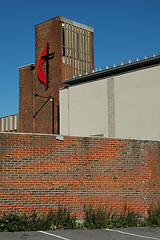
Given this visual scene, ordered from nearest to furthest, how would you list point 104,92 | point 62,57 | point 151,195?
point 151,195, point 104,92, point 62,57

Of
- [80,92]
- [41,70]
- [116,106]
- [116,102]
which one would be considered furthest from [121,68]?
[41,70]

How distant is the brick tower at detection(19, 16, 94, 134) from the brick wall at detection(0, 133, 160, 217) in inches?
842

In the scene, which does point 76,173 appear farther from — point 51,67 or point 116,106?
point 51,67

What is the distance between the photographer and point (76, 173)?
1719 cm

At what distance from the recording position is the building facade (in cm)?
3050

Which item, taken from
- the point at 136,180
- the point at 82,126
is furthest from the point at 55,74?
the point at 136,180

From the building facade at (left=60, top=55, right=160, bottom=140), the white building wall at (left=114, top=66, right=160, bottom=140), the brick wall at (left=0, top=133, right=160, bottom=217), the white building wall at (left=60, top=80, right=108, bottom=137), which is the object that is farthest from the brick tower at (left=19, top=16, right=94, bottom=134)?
the brick wall at (left=0, top=133, right=160, bottom=217)

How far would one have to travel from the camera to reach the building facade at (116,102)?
100 feet

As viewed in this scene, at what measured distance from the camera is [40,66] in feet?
139

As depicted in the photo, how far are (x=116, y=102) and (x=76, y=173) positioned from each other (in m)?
16.6

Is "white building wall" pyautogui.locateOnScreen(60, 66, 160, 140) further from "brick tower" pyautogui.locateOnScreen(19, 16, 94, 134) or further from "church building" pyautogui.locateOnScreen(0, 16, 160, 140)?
"brick tower" pyautogui.locateOnScreen(19, 16, 94, 134)

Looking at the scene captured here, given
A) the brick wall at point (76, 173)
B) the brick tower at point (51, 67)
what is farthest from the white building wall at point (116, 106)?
the brick wall at point (76, 173)

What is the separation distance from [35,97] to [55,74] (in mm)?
4284

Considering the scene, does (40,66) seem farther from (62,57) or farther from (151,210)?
(151,210)
